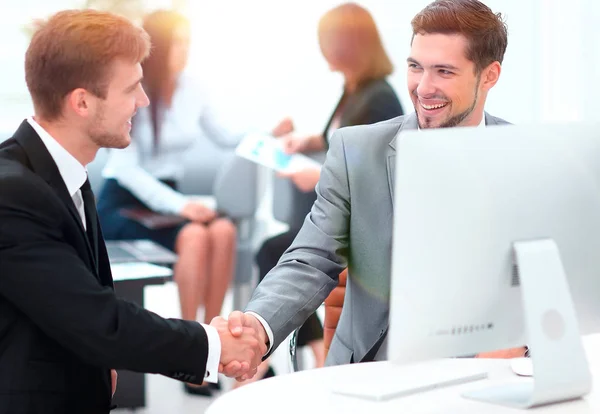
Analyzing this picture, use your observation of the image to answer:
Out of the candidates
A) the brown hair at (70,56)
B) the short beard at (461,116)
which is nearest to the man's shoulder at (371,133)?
the short beard at (461,116)

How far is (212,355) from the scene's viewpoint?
184 cm

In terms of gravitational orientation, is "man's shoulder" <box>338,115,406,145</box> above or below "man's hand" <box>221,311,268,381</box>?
above

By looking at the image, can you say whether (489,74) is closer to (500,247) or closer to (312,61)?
(500,247)

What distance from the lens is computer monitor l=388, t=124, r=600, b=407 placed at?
1.42 metres

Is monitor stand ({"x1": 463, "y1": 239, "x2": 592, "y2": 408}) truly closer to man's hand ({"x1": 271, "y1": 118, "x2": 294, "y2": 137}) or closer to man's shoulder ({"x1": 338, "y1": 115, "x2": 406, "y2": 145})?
man's shoulder ({"x1": 338, "y1": 115, "x2": 406, "y2": 145})

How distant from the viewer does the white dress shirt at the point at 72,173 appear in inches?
70.2

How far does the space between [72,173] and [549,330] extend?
0.95 m

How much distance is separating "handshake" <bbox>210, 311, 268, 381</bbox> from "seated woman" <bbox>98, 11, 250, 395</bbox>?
2.90 meters

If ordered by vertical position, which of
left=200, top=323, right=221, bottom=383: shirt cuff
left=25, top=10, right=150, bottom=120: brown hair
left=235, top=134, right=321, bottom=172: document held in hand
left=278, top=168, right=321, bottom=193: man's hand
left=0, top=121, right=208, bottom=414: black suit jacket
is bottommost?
left=278, top=168, right=321, bottom=193: man's hand

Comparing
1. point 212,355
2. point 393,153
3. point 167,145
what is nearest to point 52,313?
point 212,355

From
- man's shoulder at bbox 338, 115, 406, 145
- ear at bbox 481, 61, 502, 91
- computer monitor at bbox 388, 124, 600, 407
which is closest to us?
computer monitor at bbox 388, 124, 600, 407

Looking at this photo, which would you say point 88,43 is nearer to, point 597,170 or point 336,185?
point 336,185

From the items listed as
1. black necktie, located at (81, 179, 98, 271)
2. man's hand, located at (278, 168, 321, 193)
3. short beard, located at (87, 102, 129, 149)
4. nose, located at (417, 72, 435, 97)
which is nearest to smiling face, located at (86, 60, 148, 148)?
short beard, located at (87, 102, 129, 149)

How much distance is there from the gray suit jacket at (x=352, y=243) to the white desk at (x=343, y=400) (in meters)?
0.40
